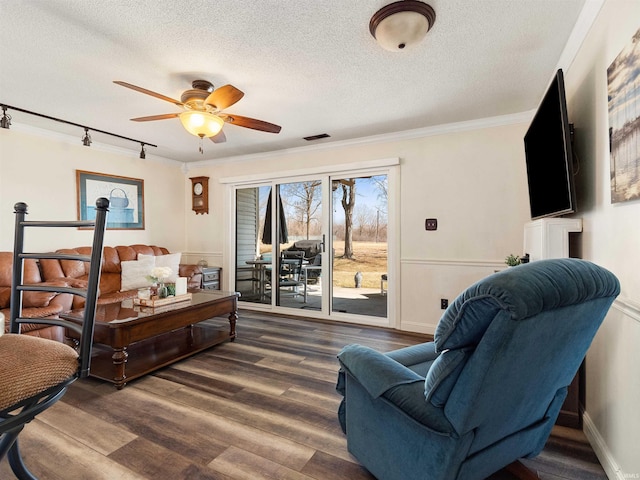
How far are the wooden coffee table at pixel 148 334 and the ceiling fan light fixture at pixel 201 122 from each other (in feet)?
5.11

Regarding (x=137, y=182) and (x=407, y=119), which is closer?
(x=407, y=119)

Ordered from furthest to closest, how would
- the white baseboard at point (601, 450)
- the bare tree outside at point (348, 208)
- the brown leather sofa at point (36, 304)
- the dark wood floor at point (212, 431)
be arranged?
1. the bare tree outside at point (348, 208)
2. the brown leather sofa at point (36, 304)
3. the dark wood floor at point (212, 431)
4. the white baseboard at point (601, 450)

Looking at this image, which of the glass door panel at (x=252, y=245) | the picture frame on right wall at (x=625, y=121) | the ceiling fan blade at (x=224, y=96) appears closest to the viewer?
the picture frame on right wall at (x=625, y=121)

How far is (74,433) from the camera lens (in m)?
1.86

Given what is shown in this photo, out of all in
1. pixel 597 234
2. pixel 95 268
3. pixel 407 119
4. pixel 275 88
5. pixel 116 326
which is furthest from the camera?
pixel 407 119

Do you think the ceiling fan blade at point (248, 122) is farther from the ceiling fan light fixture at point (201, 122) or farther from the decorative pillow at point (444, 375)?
the decorative pillow at point (444, 375)

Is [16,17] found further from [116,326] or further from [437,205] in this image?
[437,205]

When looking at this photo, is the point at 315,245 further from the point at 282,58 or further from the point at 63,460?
the point at 63,460

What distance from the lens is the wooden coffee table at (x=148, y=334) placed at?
95.5 inches

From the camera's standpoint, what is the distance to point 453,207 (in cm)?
376

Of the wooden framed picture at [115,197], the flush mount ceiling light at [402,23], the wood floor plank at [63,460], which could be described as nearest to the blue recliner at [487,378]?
the wood floor plank at [63,460]

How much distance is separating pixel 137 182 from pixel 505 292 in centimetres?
534

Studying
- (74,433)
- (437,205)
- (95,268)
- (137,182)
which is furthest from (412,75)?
(137,182)

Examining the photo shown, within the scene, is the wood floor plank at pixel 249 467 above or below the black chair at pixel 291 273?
below
